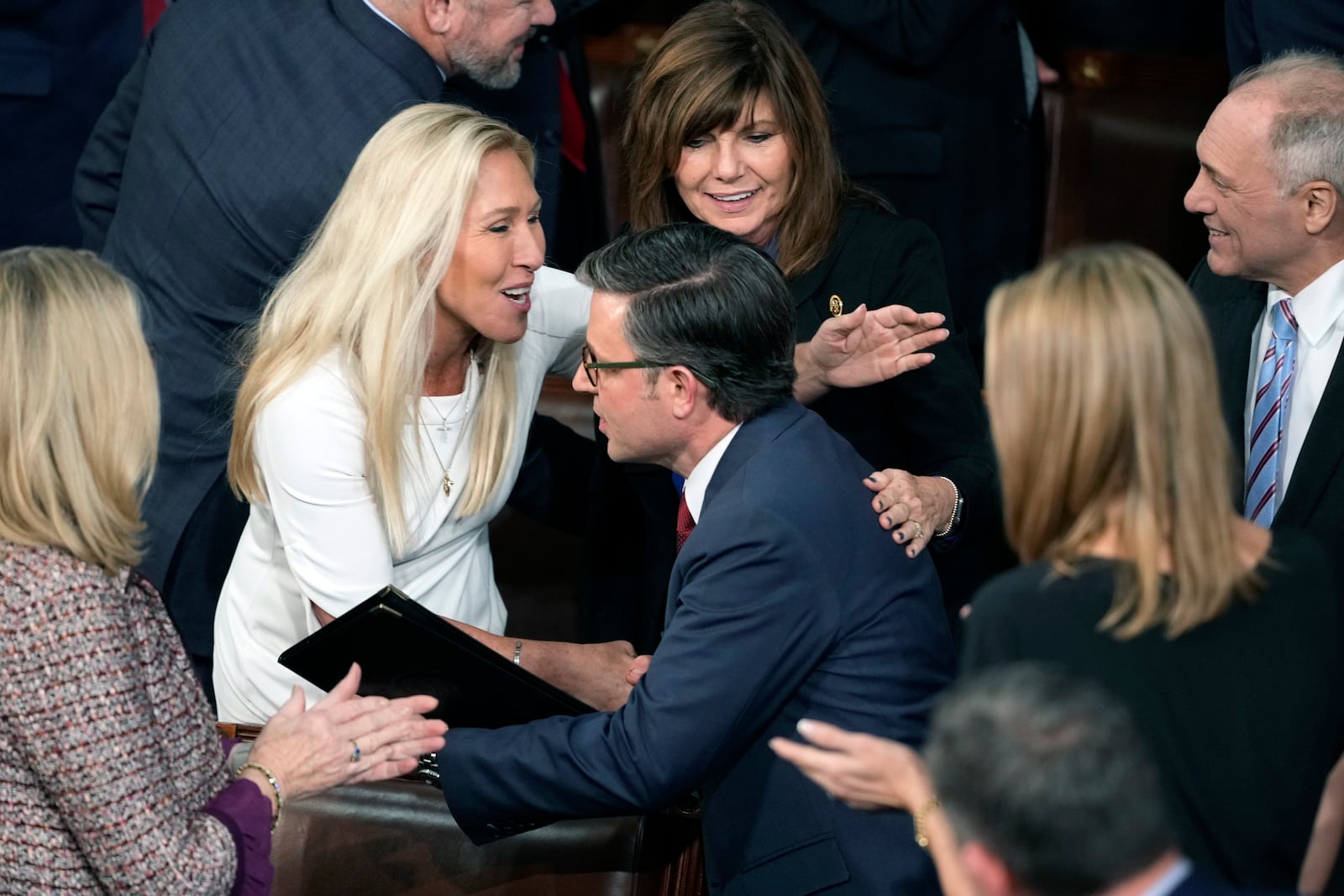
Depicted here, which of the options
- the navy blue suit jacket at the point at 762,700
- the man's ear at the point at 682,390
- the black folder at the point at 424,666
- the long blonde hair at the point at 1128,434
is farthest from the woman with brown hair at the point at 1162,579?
the black folder at the point at 424,666

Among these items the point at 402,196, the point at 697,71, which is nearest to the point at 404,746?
the point at 402,196

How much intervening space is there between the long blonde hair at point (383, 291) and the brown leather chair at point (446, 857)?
51cm

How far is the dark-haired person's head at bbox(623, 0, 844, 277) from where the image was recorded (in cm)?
293

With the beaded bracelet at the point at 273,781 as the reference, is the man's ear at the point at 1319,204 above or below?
above

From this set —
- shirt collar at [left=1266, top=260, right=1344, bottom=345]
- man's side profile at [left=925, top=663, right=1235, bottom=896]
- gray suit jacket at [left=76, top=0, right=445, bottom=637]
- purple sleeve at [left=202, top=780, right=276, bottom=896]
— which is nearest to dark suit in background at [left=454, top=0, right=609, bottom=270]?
gray suit jacket at [left=76, top=0, right=445, bottom=637]

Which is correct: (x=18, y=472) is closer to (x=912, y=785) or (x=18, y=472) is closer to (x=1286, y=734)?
(x=912, y=785)

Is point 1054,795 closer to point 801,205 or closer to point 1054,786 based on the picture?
point 1054,786

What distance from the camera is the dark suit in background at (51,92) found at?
3.93 meters

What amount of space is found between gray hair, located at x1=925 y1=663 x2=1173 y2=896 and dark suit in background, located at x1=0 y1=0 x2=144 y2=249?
3.35m

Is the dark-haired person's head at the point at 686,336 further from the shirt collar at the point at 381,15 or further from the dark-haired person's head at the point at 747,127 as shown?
the shirt collar at the point at 381,15

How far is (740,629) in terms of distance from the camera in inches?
83.3

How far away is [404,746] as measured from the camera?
7.19 ft

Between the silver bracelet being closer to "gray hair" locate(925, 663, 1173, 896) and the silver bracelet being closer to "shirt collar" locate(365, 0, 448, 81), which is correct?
"gray hair" locate(925, 663, 1173, 896)

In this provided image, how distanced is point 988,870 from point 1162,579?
0.42 metres
